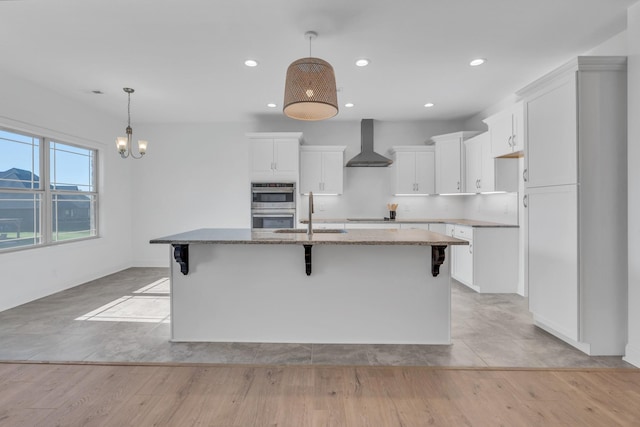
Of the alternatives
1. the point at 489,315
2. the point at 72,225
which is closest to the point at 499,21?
the point at 489,315

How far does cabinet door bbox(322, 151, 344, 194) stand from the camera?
18.1 feet

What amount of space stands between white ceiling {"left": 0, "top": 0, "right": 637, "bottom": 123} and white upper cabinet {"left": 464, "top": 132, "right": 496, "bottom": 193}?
661mm

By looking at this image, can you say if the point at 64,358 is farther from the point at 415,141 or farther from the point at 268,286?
the point at 415,141

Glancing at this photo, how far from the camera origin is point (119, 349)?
8.68 feet

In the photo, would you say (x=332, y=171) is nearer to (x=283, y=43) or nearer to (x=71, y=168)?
(x=283, y=43)

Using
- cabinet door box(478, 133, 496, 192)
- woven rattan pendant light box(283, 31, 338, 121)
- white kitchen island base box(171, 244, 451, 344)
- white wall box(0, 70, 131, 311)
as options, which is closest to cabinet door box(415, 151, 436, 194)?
cabinet door box(478, 133, 496, 192)

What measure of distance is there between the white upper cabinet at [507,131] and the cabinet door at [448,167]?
86 cm

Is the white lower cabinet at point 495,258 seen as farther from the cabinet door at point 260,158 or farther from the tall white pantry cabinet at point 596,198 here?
the cabinet door at point 260,158

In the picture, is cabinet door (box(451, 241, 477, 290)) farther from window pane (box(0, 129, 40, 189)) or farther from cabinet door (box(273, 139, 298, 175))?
window pane (box(0, 129, 40, 189))

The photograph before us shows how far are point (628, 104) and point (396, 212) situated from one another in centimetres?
374

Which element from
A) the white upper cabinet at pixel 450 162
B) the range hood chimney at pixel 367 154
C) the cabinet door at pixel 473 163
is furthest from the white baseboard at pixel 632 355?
the range hood chimney at pixel 367 154

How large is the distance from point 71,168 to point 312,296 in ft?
14.6

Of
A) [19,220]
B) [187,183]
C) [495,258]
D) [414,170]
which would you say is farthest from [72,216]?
[495,258]

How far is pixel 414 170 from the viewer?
5.59 metres
